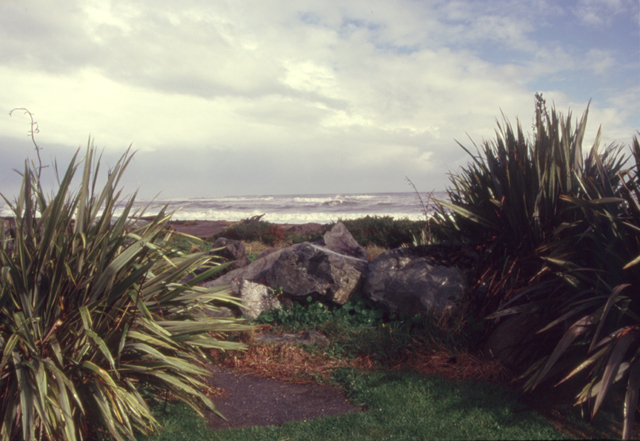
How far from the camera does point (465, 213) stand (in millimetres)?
4488

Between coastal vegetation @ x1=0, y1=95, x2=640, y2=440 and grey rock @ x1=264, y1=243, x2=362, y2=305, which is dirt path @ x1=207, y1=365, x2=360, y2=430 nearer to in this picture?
coastal vegetation @ x1=0, y1=95, x2=640, y2=440

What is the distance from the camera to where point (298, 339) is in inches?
183

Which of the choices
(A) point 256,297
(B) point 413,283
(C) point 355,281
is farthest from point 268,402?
(C) point 355,281

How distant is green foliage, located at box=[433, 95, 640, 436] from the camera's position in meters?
3.02

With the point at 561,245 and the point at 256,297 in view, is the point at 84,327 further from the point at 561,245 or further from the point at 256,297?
the point at 561,245

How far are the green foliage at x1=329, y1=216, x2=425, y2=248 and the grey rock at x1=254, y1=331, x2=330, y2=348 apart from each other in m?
5.28

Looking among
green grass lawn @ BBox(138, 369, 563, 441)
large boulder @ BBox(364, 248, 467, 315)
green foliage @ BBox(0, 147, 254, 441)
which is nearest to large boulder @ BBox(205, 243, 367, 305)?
large boulder @ BBox(364, 248, 467, 315)

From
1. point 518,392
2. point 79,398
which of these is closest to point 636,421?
point 518,392

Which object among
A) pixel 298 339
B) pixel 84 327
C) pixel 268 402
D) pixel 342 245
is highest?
pixel 342 245

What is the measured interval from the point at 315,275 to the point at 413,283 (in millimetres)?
1335

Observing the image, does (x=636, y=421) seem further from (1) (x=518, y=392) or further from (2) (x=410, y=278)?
(2) (x=410, y=278)

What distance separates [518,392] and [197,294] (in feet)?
8.57

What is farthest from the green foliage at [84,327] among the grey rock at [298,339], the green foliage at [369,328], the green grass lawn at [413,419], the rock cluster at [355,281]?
the rock cluster at [355,281]

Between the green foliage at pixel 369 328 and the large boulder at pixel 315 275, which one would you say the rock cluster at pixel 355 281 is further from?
the green foliage at pixel 369 328
